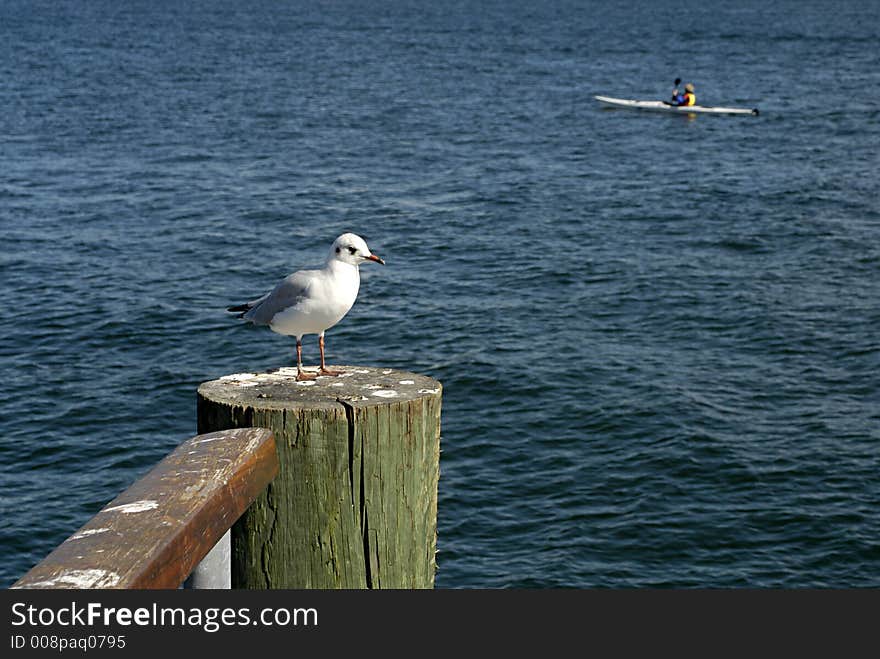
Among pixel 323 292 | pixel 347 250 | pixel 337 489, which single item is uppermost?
pixel 347 250

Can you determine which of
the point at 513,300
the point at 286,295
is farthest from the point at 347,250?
the point at 513,300

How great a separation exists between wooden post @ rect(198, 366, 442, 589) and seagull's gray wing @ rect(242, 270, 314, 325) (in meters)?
3.21

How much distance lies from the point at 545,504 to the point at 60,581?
23.2 metres

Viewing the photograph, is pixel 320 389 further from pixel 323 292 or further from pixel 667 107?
pixel 667 107

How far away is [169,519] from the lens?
382cm

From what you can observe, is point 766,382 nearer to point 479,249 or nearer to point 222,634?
point 479,249

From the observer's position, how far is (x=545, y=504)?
85.8 feet

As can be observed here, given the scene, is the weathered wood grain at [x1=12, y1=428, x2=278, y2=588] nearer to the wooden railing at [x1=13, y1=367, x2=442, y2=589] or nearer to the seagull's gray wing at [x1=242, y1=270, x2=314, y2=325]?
the wooden railing at [x1=13, y1=367, x2=442, y2=589]

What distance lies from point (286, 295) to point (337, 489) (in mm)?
3879

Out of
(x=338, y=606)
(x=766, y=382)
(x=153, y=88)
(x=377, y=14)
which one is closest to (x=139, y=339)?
(x=766, y=382)

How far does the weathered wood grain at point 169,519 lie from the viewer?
3.45m

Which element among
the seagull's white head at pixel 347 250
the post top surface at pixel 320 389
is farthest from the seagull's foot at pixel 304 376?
the seagull's white head at pixel 347 250

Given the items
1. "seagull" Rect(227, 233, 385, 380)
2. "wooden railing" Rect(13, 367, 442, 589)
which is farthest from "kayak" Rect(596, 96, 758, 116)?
"wooden railing" Rect(13, 367, 442, 589)

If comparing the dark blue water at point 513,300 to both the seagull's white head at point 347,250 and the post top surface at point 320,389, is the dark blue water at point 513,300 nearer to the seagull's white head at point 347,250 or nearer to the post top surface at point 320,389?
the seagull's white head at point 347,250
